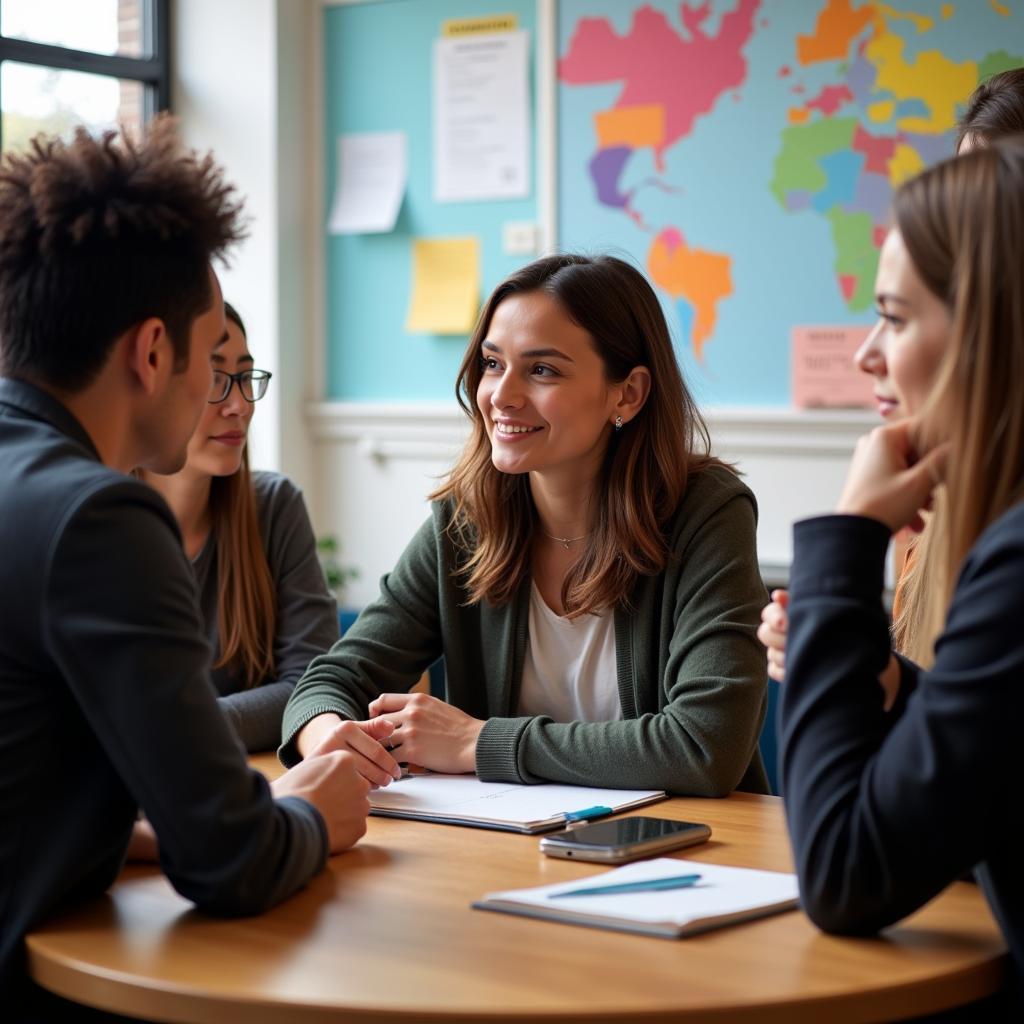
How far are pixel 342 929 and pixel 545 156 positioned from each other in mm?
3039

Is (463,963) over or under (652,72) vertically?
under

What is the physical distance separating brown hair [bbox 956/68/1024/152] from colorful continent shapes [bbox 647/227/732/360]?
5.01 feet

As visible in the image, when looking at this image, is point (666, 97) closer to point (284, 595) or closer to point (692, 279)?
point (692, 279)

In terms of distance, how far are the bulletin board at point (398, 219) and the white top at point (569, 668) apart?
2.16 meters

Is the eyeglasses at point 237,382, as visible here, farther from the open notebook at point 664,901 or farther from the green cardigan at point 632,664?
the open notebook at point 664,901

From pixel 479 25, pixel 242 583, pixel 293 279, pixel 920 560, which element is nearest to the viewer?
pixel 920 560

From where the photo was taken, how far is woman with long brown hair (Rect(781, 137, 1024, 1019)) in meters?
1.15

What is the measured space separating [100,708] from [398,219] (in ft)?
10.7

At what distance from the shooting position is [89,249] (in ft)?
4.38

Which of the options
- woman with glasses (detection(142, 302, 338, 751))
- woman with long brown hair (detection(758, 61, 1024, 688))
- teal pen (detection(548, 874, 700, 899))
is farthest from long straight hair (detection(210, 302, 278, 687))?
teal pen (detection(548, 874, 700, 899))

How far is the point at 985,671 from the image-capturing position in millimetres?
1134

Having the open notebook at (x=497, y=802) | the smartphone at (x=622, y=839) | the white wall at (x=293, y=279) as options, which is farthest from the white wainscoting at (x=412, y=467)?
the smartphone at (x=622, y=839)

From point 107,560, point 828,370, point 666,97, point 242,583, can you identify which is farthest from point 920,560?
point 666,97

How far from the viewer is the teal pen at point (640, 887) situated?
1.35 m
